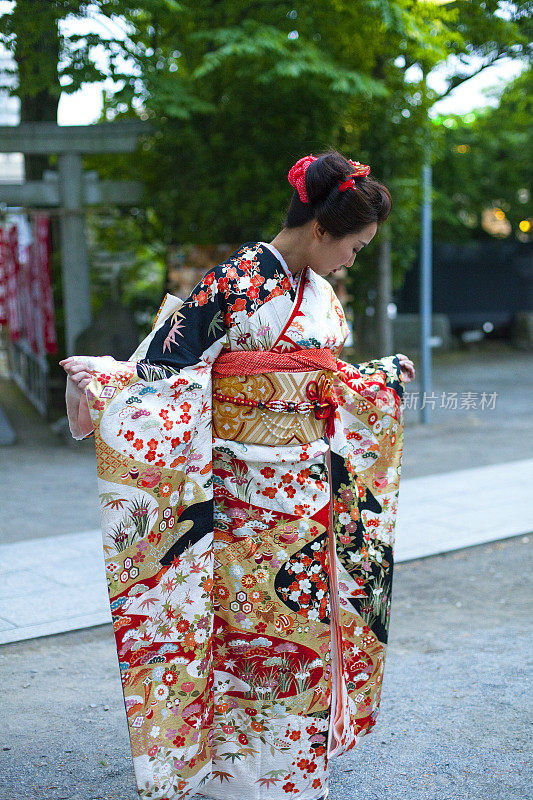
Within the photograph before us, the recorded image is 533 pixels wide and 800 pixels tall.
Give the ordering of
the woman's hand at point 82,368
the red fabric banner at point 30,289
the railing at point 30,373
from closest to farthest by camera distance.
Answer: the woman's hand at point 82,368 < the red fabric banner at point 30,289 < the railing at point 30,373

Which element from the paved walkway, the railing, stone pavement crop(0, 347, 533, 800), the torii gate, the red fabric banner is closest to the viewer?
stone pavement crop(0, 347, 533, 800)

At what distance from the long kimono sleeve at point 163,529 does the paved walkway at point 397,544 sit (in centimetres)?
156

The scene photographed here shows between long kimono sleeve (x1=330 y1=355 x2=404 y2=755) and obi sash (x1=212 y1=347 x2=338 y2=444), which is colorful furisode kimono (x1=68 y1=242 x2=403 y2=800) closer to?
obi sash (x1=212 y1=347 x2=338 y2=444)

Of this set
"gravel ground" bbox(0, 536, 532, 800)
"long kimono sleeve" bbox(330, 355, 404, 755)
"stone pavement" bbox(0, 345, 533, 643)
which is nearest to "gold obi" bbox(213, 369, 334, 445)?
"long kimono sleeve" bbox(330, 355, 404, 755)

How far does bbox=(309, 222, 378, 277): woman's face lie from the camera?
2.06m

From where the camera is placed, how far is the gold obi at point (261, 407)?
2.03 meters

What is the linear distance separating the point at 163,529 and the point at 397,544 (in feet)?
9.38

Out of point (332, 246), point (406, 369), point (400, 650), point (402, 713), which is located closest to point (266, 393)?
point (332, 246)

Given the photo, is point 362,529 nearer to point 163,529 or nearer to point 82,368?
point 163,529

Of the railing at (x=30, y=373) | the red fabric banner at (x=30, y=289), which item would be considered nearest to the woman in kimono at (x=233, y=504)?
the red fabric banner at (x=30, y=289)

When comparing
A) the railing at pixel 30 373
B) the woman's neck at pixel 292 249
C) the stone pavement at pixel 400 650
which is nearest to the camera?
the woman's neck at pixel 292 249

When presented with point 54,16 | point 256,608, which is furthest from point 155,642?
point 54,16

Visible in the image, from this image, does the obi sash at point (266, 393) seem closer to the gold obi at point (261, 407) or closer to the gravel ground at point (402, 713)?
the gold obi at point (261, 407)

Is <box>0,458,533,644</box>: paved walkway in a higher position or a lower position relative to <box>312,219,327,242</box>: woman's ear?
lower
